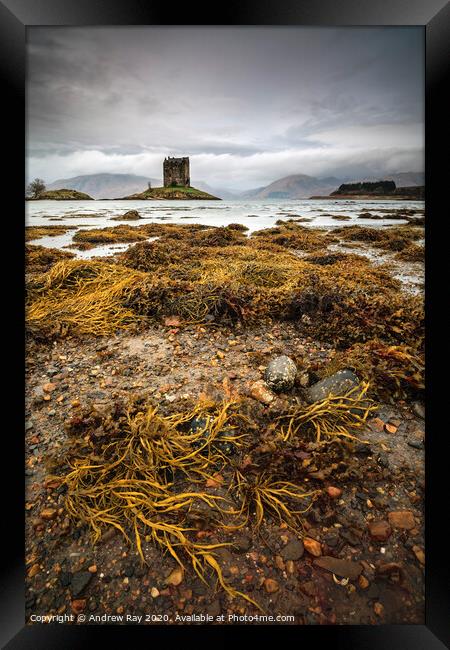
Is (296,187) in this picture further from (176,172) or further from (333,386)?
(333,386)

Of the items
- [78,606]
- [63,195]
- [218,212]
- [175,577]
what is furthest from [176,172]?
[78,606]

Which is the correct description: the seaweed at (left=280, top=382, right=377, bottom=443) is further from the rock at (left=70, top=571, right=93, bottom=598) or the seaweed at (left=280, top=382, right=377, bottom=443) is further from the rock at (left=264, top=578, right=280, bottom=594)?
the rock at (left=70, top=571, right=93, bottom=598)

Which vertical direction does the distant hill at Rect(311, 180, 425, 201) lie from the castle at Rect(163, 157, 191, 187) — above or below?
below

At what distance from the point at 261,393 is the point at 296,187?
1026 mm

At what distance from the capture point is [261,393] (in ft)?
4.43

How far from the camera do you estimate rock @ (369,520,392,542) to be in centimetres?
102

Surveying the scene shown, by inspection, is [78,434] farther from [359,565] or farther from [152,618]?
[359,565]

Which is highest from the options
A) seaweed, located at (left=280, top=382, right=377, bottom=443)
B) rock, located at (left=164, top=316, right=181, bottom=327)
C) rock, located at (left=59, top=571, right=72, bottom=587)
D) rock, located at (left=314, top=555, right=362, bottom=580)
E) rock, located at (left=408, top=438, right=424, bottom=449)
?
rock, located at (left=164, top=316, right=181, bottom=327)

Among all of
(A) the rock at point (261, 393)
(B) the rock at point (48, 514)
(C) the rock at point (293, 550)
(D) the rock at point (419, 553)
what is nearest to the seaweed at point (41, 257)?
(B) the rock at point (48, 514)

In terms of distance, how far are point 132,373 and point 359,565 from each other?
111 cm

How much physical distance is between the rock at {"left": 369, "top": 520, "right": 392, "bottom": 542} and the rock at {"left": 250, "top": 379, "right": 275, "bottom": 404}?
0.54 m

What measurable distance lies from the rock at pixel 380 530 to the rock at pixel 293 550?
23 centimetres

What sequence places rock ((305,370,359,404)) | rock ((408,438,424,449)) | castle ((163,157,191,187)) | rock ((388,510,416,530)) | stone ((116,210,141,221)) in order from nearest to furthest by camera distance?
rock ((388,510,416,530)) → rock ((408,438,424,449)) → rock ((305,370,359,404)) → castle ((163,157,191,187)) → stone ((116,210,141,221))

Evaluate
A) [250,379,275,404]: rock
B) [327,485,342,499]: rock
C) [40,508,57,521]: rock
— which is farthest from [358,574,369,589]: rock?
[40,508,57,521]: rock
